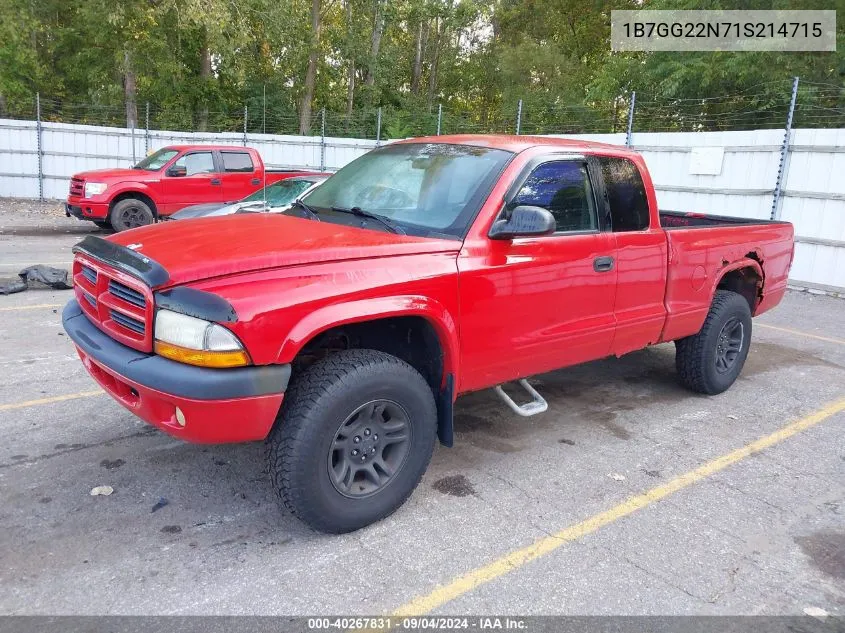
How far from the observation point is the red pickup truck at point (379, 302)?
2832mm

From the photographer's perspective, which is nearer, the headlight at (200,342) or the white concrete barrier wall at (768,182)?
the headlight at (200,342)

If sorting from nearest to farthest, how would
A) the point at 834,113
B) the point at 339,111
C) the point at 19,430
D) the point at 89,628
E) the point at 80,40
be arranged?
the point at 89,628 < the point at 19,430 < the point at 834,113 < the point at 80,40 < the point at 339,111

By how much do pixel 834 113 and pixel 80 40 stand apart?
2797cm

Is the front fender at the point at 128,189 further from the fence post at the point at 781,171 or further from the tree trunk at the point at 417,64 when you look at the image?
the tree trunk at the point at 417,64

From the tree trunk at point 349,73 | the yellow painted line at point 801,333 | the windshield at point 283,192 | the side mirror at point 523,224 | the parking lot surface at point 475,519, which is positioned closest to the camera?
the parking lot surface at point 475,519

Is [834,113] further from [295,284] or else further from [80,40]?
[80,40]

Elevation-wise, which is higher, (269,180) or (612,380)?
(269,180)

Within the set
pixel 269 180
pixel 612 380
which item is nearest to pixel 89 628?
pixel 612 380

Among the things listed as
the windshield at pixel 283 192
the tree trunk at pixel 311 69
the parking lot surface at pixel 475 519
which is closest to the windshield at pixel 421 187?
the parking lot surface at pixel 475 519

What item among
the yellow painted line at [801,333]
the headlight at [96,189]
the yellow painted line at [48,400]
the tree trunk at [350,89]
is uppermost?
the tree trunk at [350,89]

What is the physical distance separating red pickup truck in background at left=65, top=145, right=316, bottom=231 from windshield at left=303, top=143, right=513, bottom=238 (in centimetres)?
939

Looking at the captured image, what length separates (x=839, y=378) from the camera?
619 cm

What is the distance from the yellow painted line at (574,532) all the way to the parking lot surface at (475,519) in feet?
0.04

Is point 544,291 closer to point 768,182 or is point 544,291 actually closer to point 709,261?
point 709,261
